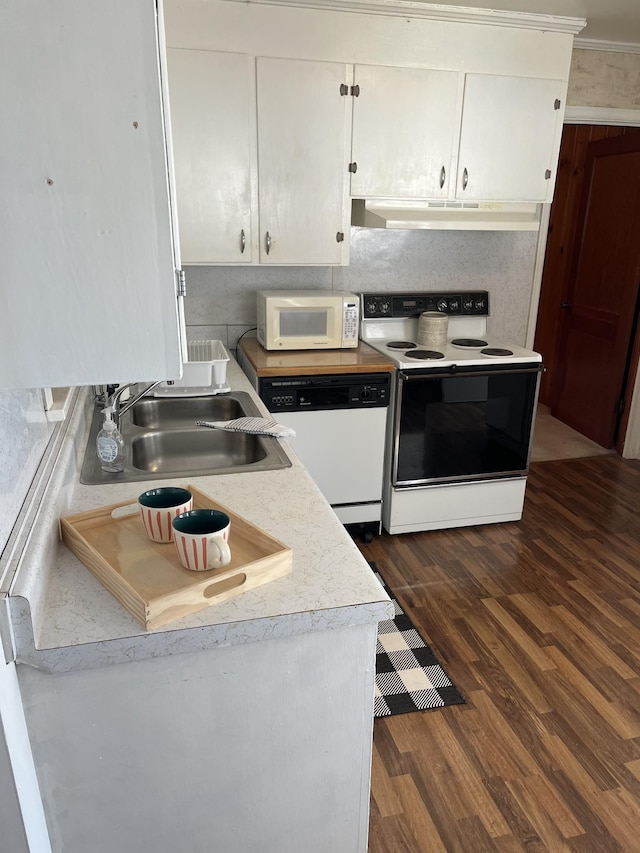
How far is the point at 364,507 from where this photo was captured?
305 cm

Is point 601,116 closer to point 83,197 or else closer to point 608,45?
point 608,45

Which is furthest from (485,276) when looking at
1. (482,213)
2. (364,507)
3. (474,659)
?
(474,659)

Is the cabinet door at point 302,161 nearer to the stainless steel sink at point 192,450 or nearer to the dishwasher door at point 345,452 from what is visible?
the dishwasher door at point 345,452

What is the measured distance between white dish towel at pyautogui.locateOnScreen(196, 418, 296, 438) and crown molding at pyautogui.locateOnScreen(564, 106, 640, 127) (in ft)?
9.77

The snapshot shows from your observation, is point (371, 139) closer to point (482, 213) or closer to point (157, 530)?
point (482, 213)

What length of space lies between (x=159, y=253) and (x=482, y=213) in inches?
102

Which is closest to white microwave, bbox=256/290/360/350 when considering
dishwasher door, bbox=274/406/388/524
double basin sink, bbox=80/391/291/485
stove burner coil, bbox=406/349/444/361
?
stove burner coil, bbox=406/349/444/361

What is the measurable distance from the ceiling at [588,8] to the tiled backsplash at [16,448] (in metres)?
2.83

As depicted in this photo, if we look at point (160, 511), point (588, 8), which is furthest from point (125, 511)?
point (588, 8)

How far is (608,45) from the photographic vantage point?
359cm

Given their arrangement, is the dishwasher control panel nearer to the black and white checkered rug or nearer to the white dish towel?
the white dish towel

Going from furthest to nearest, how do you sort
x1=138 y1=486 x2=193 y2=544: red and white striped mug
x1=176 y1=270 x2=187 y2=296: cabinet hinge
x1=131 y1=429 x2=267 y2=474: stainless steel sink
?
1. x1=131 y1=429 x2=267 y2=474: stainless steel sink
2. x1=138 y1=486 x2=193 y2=544: red and white striped mug
3. x1=176 y1=270 x2=187 y2=296: cabinet hinge

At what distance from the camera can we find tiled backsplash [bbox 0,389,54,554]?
99cm

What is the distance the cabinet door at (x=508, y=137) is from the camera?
2926 millimetres
